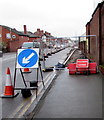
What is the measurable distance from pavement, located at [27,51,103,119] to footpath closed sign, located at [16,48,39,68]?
4.00ft

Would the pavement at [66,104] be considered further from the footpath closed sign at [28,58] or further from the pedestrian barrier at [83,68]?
the pedestrian barrier at [83,68]

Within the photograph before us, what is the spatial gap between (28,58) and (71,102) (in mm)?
2339

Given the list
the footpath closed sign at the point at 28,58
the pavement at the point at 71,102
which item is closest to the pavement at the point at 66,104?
the pavement at the point at 71,102

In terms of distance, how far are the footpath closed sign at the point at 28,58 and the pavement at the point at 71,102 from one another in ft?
4.00

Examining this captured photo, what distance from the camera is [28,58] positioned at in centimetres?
745

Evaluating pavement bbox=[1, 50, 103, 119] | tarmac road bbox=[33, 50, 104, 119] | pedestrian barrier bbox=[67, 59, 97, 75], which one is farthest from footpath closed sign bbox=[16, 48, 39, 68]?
pedestrian barrier bbox=[67, 59, 97, 75]

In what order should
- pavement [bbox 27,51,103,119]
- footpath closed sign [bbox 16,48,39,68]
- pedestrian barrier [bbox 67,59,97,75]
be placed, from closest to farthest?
pavement [bbox 27,51,103,119] → footpath closed sign [bbox 16,48,39,68] → pedestrian barrier [bbox 67,59,97,75]

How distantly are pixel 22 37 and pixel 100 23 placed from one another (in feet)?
189

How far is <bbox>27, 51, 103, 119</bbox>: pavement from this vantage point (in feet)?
17.0

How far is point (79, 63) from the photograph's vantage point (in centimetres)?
1160

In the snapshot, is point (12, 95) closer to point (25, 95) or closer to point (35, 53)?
point (25, 95)

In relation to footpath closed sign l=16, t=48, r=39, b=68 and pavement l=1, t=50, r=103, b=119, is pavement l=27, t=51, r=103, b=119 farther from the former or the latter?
footpath closed sign l=16, t=48, r=39, b=68

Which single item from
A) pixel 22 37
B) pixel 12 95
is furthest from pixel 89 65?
pixel 22 37

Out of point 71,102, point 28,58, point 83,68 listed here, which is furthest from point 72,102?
point 83,68
